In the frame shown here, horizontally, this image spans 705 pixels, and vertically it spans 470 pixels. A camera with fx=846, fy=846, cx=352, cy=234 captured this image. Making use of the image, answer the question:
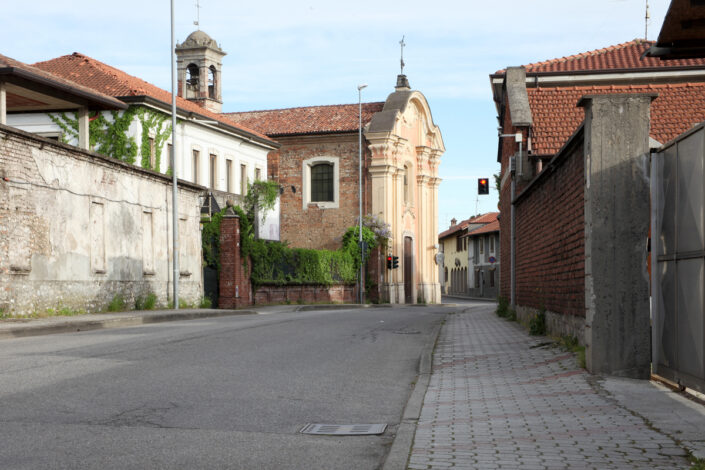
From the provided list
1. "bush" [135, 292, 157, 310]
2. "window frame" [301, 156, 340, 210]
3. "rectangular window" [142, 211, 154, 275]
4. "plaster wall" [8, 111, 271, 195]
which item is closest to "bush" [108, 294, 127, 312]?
"bush" [135, 292, 157, 310]

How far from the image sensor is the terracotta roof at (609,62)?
26.5 meters

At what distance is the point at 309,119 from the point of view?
53969mm

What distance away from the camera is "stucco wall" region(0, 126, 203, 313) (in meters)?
20.1

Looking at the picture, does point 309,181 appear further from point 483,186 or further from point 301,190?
point 483,186

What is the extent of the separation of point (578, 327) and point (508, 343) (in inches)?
120

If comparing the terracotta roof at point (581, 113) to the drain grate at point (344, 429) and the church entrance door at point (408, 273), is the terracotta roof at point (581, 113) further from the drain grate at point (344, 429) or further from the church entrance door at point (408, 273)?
the church entrance door at point (408, 273)

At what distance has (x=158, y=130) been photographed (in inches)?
1436

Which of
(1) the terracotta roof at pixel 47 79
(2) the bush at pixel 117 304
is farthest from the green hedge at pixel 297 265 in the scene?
(1) the terracotta roof at pixel 47 79

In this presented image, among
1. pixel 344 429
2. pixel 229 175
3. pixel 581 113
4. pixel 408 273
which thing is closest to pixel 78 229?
pixel 581 113

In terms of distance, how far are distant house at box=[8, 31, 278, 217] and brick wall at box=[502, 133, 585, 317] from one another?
17.9 metres

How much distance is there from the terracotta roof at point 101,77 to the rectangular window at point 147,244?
8.56m

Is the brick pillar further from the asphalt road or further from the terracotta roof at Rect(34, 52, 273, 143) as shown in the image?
the asphalt road

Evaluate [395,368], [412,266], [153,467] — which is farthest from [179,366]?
[412,266]

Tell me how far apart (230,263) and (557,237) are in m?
22.9
